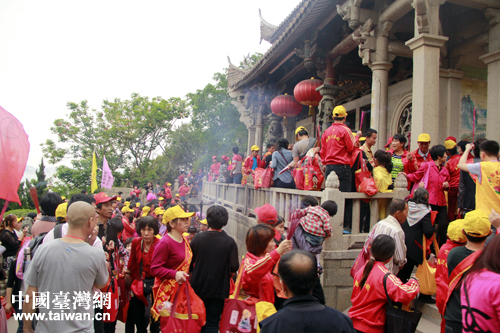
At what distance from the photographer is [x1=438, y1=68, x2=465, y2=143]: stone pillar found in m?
7.48

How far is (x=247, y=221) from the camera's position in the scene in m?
7.32

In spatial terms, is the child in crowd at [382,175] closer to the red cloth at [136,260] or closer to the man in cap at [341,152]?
the man in cap at [341,152]

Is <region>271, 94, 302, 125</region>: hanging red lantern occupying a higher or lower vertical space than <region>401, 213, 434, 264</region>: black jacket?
higher

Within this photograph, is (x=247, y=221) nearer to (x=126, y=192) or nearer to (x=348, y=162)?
(x=348, y=162)

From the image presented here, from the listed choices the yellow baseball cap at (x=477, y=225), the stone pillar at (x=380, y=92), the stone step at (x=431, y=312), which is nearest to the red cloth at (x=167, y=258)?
the yellow baseball cap at (x=477, y=225)

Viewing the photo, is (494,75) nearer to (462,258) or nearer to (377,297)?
(462,258)

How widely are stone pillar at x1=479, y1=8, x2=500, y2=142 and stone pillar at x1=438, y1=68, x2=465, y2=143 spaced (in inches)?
50.5

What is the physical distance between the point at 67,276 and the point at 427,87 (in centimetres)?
528

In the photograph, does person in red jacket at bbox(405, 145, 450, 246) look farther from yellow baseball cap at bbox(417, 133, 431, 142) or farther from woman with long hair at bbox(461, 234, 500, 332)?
woman with long hair at bbox(461, 234, 500, 332)

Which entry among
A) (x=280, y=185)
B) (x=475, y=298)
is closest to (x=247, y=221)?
(x=280, y=185)

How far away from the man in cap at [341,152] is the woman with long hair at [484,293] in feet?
9.36

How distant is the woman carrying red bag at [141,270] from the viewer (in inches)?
142

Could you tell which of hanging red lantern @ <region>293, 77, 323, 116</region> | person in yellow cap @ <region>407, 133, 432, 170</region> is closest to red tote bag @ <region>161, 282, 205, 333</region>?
person in yellow cap @ <region>407, 133, 432, 170</region>

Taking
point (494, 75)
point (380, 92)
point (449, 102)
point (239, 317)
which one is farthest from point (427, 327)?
point (449, 102)
